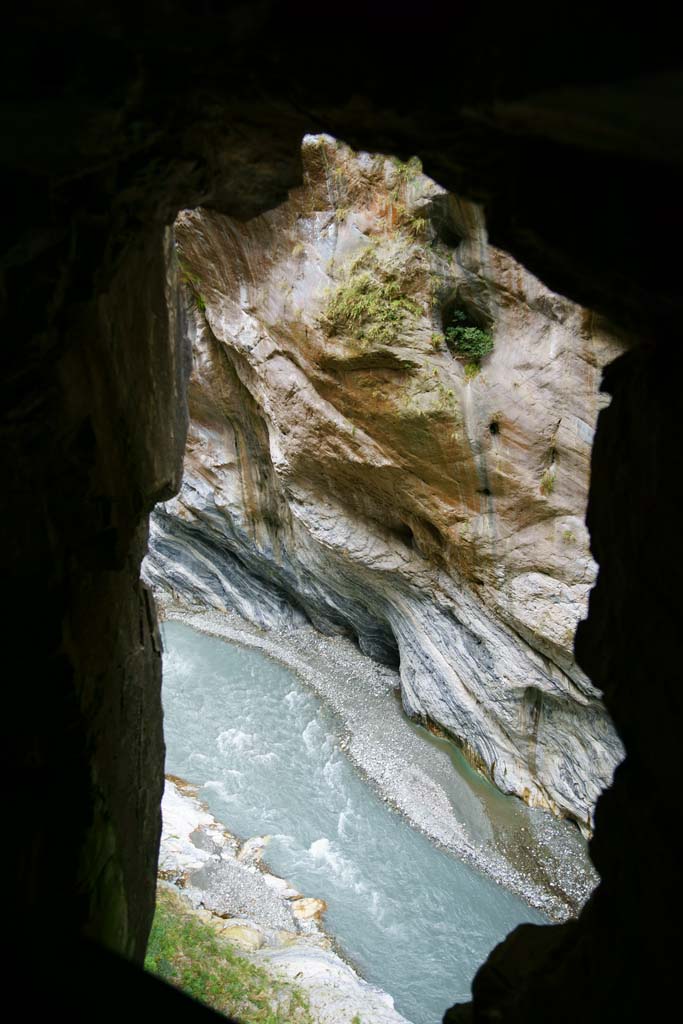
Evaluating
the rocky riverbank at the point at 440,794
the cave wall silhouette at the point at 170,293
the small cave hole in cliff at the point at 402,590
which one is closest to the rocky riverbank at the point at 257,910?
the small cave hole in cliff at the point at 402,590

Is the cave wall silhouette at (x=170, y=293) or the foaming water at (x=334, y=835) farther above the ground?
the cave wall silhouette at (x=170, y=293)

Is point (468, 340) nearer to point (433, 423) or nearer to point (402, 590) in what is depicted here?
point (433, 423)

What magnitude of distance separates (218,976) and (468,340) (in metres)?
9.48

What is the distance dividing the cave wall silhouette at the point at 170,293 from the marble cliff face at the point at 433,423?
20.5 feet

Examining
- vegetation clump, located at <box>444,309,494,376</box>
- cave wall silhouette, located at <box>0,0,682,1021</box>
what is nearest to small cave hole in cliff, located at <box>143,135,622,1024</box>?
vegetation clump, located at <box>444,309,494,376</box>

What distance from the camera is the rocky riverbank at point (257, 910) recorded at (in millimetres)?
8297

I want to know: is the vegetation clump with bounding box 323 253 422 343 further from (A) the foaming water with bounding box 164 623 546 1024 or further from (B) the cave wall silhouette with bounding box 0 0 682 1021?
(A) the foaming water with bounding box 164 623 546 1024

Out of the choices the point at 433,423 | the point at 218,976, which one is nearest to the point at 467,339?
the point at 433,423

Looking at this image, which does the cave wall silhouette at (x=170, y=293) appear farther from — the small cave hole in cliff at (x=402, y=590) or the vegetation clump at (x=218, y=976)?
the small cave hole in cliff at (x=402, y=590)

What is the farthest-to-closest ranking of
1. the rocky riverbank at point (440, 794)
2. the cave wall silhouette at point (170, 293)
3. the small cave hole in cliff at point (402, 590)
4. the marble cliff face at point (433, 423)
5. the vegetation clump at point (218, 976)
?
the rocky riverbank at point (440, 794) < the marble cliff face at point (433, 423) < the small cave hole in cliff at point (402, 590) < the vegetation clump at point (218, 976) < the cave wall silhouette at point (170, 293)

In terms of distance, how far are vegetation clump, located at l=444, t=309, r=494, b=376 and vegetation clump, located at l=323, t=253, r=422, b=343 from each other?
2.06ft

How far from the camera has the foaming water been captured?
1011cm

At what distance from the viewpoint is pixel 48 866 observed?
3604 millimetres

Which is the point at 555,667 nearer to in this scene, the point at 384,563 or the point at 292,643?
→ the point at 384,563
